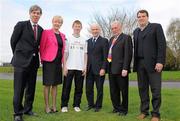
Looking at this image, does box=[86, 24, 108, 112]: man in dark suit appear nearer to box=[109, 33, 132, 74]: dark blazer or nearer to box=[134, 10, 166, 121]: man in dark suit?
box=[109, 33, 132, 74]: dark blazer

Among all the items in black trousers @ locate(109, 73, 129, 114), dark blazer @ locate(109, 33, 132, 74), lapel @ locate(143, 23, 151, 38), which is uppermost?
lapel @ locate(143, 23, 151, 38)

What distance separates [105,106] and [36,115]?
2.48m

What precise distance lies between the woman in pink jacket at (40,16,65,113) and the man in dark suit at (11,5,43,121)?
277mm

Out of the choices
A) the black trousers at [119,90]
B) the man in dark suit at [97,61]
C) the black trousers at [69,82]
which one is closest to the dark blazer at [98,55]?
the man in dark suit at [97,61]

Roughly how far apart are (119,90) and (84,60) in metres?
1.12

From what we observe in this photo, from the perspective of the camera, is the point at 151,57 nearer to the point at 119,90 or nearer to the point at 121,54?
the point at 121,54

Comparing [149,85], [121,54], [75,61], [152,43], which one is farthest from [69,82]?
[152,43]

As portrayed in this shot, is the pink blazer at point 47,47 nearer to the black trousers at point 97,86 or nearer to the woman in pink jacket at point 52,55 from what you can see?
the woman in pink jacket at point 52,55

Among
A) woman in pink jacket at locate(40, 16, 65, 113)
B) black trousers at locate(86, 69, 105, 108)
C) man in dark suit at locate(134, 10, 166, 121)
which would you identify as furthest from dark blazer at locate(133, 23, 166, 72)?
woman in pink jacket at locate(40, 16, 65, 113)

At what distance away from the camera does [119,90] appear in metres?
8.85

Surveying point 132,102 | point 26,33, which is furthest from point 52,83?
point 132,102

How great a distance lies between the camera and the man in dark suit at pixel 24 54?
7664 millimetres

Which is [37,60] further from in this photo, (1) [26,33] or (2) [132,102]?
(2) [132,102]

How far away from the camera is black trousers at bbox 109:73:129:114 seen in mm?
8578
